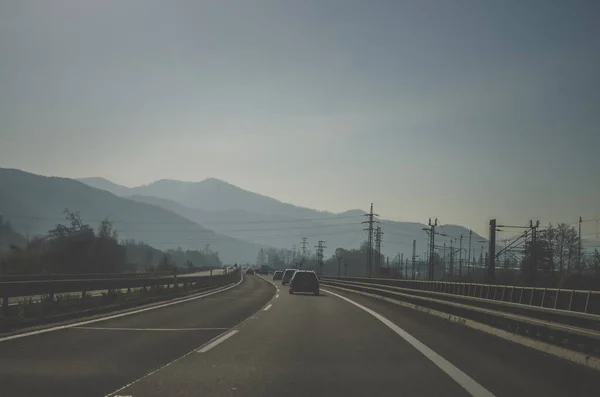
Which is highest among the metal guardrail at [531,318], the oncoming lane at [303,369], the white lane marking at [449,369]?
the metal guardrail at [531,318]

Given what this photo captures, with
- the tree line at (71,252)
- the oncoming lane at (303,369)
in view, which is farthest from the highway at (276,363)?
the tree line at (71,252)

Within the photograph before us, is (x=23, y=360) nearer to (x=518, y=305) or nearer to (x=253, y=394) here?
(x=253, y=394)

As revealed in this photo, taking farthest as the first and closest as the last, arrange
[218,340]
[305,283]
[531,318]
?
1. [305,283]
2. [218,340]
3. [531,318]

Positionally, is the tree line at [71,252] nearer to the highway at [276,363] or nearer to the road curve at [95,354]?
the road curve at [95,354]

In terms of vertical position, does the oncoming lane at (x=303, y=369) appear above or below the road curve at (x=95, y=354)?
above

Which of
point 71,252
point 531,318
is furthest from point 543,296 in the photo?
point 71,252

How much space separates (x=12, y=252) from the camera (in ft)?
235

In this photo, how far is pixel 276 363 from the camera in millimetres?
10172

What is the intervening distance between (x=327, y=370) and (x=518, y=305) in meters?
5.61

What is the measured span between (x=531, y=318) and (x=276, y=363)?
588 cm

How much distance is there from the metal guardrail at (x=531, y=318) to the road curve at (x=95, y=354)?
264 inches

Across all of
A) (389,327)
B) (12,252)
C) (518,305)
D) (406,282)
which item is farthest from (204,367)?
(12,252)

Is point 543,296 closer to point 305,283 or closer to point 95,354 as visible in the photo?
point 95,354

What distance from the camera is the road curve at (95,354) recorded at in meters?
8.00
